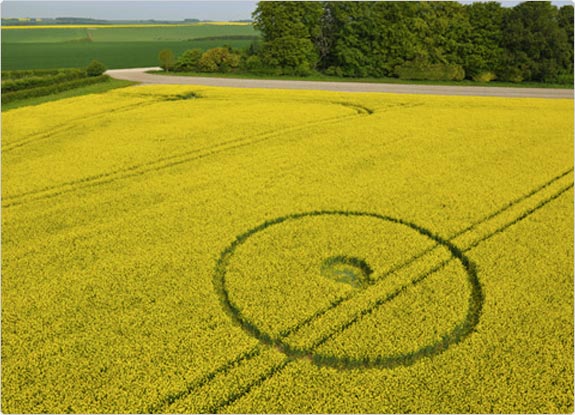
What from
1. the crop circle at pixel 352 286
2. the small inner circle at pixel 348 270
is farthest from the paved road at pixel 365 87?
the small inner circle at pixel 348 270

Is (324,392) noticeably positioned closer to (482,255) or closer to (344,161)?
(482,255)

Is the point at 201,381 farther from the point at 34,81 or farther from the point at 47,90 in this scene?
the point at 34,81

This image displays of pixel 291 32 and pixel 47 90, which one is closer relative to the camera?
pixel 47 90

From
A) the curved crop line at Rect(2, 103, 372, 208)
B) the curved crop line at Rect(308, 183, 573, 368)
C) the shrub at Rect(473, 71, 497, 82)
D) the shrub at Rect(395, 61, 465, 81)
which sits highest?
the shrub at Rect(395, 61, 465, 81)

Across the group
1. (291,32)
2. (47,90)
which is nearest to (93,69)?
(47,90)

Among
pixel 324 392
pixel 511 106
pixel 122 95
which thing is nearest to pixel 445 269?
pixel 324 392

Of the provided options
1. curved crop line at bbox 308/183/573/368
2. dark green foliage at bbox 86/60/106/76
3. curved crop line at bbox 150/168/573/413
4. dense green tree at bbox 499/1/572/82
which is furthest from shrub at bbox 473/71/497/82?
curved crop line at bbox 308/183/573/368

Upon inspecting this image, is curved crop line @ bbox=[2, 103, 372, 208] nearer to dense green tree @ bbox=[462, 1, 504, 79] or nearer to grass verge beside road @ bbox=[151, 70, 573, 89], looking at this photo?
grass verge beside road @ bbox=[151, 70, 573, 89]
